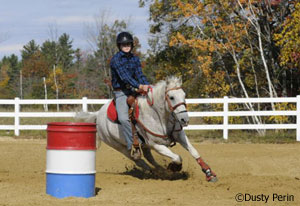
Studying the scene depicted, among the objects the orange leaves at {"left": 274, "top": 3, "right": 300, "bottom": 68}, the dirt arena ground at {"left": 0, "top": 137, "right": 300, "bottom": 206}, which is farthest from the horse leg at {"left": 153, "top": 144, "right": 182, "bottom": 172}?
the orange leaves at {"left": 274, "top": 3, "right": 300, "bottom": 68}

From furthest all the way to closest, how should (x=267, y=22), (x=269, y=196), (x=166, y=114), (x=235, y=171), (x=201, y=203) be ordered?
(x=267, y=22) → (x=235, y=171) → (x=166, y=114) → (x=269, y=196) → (x=201, y=203)

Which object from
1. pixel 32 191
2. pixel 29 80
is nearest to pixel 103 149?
pixel 32 191

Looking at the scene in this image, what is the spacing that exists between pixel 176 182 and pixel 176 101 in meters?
1.32

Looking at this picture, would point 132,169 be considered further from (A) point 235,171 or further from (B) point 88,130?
(B) point 88,130

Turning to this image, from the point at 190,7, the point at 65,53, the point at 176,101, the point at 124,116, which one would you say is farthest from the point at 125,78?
the point at 65,53

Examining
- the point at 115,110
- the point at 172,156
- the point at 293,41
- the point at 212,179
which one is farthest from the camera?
the point at 293,41

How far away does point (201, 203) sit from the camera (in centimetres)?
587

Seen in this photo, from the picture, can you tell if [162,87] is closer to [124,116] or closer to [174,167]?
[124,116]

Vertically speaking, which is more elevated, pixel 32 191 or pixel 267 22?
pixel 267 22

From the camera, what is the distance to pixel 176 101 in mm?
7312

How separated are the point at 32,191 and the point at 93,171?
35.3 inches

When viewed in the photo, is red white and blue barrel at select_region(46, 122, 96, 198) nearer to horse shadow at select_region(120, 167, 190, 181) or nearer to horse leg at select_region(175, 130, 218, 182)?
horse leg at select_region(175, 130, 218, 182)

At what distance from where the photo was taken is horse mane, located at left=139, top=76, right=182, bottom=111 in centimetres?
752

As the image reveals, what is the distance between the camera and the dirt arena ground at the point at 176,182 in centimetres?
604
